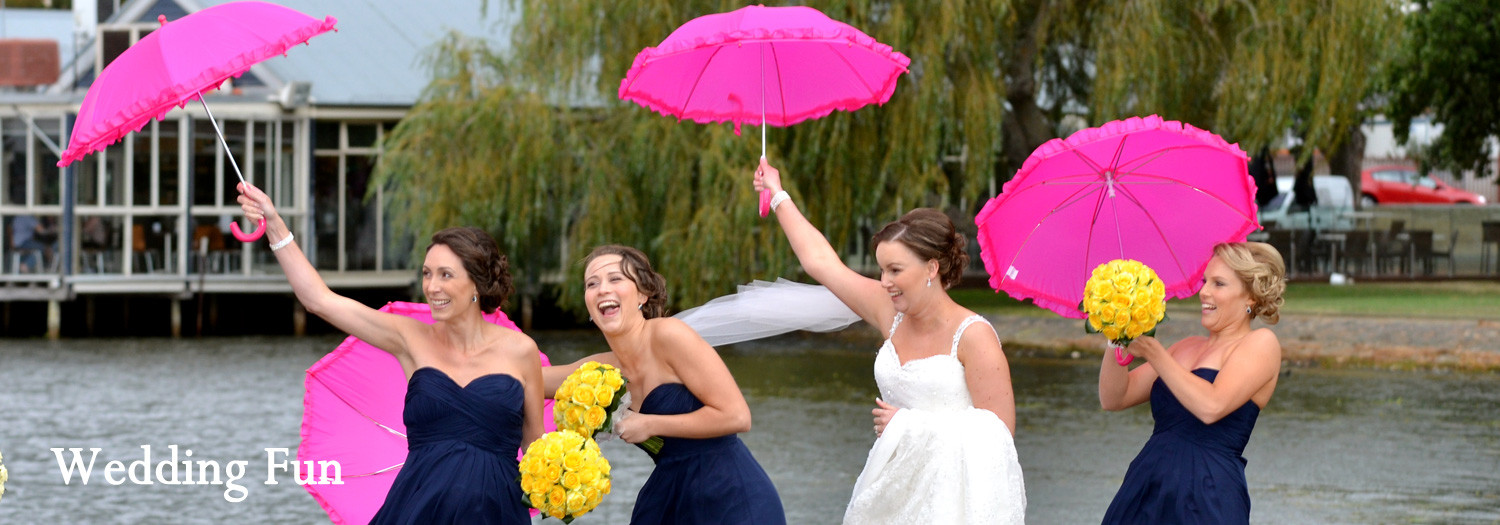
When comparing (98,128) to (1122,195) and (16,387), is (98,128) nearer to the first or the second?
(1122,195)

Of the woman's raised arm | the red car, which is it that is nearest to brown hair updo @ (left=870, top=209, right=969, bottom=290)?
the woman's raised arm

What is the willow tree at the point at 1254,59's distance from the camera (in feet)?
74.4

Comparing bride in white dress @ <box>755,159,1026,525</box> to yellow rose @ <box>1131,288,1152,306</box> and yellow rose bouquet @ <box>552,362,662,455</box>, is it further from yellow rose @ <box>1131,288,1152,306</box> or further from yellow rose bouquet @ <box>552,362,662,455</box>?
yellow rose bouquet @ <box>552,362,662,455</box>

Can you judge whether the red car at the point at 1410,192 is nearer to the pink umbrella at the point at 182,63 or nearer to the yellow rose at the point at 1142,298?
the yellow rose at the point at 1142,298

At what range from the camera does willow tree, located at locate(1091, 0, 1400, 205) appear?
2267 cm

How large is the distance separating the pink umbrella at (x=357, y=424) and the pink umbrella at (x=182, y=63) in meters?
0.87

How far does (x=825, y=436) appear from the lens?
15414mm

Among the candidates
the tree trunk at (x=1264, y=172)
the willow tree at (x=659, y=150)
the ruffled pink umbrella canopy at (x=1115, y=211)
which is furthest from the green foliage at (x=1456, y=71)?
the ruffled pink umbrella canopy at (x=1115, y=211)

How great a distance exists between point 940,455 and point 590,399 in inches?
47.3

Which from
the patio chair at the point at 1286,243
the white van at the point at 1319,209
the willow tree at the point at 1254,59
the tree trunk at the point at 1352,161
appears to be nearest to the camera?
the willow tree at the point at 1254,59

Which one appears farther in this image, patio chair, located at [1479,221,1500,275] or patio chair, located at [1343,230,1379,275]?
patio chair, located at [1479,221,1500,275]

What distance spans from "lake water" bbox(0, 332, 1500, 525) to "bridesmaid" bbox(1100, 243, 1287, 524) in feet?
18.0

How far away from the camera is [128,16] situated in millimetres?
31328

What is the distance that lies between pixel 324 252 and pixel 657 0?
412 inches
